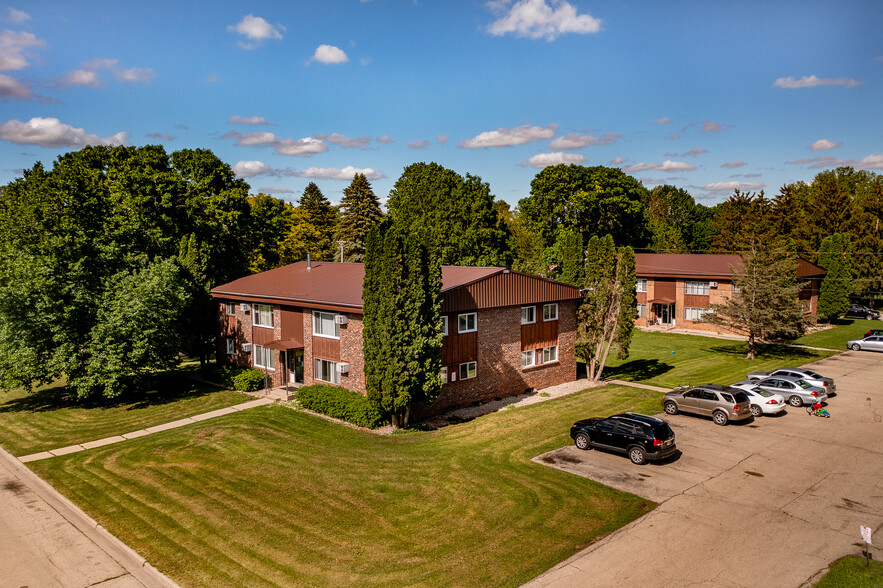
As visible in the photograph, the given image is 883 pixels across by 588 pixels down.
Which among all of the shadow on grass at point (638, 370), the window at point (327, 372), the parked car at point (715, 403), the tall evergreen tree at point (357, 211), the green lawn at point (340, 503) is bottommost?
the shadow on grass at point (638, 370)

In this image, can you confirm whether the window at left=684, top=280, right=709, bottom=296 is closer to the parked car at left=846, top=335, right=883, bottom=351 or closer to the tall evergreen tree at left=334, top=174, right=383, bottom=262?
the parked car at left=846, top=335, right=883, bottom=351

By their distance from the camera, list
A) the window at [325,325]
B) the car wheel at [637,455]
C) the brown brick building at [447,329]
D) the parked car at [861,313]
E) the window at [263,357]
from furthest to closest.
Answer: the parked car at [861,313], the window at [263,357], the window at [325,325], the brown brick building at [447,329], the car wheel at [637,455]

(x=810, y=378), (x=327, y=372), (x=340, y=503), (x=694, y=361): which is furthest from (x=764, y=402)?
(x=327, y=372)

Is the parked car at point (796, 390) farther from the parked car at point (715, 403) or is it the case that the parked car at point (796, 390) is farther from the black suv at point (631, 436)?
the black suv at point (631, 436)

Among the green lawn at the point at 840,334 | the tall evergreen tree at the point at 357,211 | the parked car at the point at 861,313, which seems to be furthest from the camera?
the tall evergreen tree at the point at 357,211

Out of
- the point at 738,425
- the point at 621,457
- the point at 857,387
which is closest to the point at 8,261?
the point at 621,457

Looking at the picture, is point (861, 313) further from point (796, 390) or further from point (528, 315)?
point (528, 315)

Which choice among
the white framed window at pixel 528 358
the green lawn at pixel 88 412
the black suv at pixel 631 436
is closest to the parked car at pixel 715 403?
the black suv at pixel 631 436

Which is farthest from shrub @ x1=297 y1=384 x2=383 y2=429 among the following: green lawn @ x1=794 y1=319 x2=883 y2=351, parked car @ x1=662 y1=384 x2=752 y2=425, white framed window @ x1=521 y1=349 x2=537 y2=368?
green lawn @ x1=794 y1=319 x2=883 y2=351
